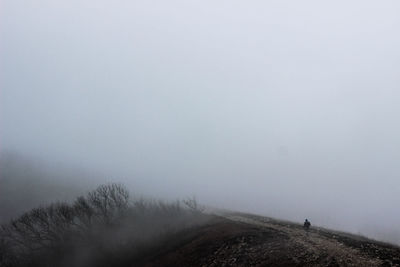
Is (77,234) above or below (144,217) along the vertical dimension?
below

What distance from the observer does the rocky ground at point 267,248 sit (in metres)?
35.9

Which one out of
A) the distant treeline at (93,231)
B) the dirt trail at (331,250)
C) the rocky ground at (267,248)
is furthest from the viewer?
the distant treeline at (93,231)

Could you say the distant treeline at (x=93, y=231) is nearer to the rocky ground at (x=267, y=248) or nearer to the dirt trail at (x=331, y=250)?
the rocky ground at (x=267, y=248)

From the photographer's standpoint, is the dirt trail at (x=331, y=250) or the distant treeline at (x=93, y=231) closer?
the dirt trail at (x=331, y=250)

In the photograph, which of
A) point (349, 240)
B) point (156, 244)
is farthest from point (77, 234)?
point (349, 240)

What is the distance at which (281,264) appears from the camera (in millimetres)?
37719

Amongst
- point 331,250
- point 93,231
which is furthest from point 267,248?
point 93,231

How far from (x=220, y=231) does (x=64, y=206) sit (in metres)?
41.2

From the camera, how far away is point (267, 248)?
43.1 meters

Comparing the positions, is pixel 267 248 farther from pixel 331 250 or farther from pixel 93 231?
pixel 93 231

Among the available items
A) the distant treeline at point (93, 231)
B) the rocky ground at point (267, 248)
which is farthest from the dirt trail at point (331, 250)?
the distant treeline at point (93, 231)

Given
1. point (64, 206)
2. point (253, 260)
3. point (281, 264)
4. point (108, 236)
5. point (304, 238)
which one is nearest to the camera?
point (281, 264)

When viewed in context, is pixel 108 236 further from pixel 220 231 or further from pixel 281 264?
pixel 281 264

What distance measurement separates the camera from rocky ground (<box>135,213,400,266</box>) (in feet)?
118
